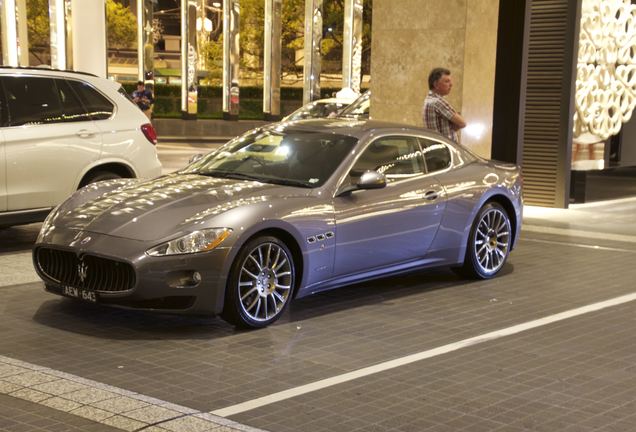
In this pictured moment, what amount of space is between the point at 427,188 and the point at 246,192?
1880 millimetres

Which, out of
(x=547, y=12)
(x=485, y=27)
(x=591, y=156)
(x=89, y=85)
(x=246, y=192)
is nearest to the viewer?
(x=246, y=192)

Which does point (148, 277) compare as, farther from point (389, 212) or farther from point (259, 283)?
point (389, 212)

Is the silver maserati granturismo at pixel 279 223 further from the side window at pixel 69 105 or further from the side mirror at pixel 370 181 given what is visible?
the side window at pixel 69 105

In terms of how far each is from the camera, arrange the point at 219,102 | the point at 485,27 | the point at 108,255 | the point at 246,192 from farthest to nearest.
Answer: the point at 219,102
the point at 485,27
the point at 246,192
the point at 108,255

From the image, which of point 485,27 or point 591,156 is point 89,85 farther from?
point 591,156

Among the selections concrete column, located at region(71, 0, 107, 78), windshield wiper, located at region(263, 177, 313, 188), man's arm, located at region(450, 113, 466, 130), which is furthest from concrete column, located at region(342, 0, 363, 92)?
windshield wiper, located at region(263, 177, 313, 188)

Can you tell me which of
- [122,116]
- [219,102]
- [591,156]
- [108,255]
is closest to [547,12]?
[591,156]

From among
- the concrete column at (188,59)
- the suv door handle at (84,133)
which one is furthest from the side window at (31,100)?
the concrete column at (188,59)

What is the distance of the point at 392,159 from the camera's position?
8.90 m

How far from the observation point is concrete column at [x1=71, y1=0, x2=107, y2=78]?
1839 centimetres

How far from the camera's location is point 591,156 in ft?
53.8

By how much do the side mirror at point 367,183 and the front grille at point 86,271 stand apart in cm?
→ 190

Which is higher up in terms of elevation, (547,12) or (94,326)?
(547,12)

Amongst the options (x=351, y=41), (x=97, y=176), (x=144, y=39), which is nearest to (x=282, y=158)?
(x=97, y=176)
